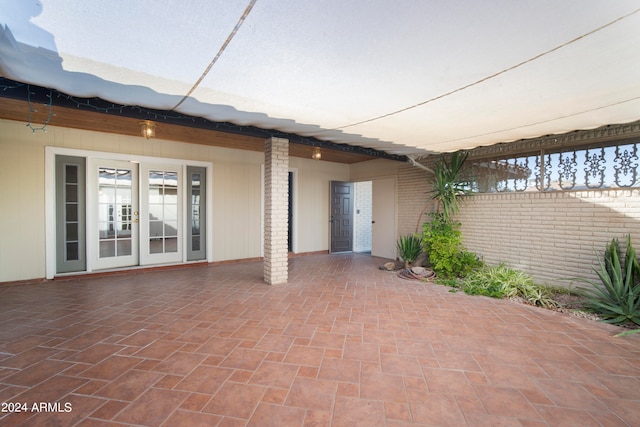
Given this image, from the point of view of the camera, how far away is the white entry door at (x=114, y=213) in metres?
5.07

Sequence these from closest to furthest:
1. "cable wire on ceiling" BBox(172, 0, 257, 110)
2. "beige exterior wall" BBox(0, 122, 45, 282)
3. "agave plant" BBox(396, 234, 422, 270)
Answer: "cable wire on ceiling" BBox(172, 0, 257, 110)
"beige exterior wall" BBox(0, 122, 45, 282)
"agave plant" BBox(396, 234, 422, 270)

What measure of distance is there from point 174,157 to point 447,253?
568 centimetres

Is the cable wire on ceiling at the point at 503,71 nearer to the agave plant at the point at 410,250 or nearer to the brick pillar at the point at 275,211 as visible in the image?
the brick pillar at the point at 275,211

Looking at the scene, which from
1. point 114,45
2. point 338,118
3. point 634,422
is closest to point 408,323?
point 634,422

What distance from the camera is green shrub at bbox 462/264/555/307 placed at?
156 inches

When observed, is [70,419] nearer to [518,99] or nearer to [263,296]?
[263,296]

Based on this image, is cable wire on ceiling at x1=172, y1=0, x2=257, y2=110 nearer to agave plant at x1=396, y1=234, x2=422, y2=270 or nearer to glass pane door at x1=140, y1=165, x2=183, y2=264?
glass pane door at x1=140, y1=165, x2=183, y2=264

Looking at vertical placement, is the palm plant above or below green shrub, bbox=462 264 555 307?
above

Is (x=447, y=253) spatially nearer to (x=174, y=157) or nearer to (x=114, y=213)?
(x=174, y=157)

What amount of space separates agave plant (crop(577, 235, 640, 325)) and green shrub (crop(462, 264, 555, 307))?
47cm

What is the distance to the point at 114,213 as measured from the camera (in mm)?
5230

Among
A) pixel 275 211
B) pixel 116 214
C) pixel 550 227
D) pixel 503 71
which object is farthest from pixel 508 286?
pixel 116 214

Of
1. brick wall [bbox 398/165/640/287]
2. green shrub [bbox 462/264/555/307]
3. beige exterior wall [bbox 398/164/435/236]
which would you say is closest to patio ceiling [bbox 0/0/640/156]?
brick wall [bbox 398/165/640/287]

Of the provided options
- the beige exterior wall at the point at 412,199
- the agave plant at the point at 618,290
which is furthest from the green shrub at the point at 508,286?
the beige exterior wall at the point at 412,199
